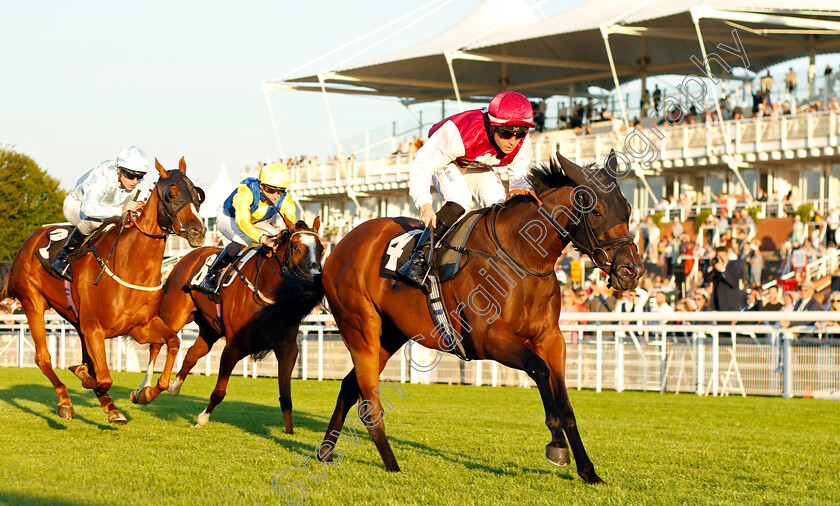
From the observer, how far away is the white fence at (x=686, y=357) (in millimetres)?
10484

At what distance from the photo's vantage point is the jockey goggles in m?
5.48

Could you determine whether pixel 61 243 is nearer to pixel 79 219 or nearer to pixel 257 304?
pixel 79 219

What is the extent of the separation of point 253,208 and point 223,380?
58.8 inches

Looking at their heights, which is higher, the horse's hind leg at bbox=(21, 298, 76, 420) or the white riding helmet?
the white riding helmet

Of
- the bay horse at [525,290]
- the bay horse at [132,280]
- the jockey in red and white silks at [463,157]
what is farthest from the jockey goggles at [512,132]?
the bay horse at [132,280]

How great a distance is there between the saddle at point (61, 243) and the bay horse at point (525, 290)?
2566 millimetres

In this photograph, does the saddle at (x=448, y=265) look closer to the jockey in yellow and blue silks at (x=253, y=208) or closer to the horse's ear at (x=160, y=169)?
the horse's ear at (x=160, y=169)

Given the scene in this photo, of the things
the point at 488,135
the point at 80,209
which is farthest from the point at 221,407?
the point at 488,135

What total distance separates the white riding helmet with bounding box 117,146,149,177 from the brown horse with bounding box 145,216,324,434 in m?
1.08

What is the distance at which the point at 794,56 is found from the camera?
28.8 meters

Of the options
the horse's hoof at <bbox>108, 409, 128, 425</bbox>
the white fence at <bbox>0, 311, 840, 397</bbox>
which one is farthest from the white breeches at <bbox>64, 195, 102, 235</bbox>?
the white fence at <bbox>0, 311, 840, 397</bbox>

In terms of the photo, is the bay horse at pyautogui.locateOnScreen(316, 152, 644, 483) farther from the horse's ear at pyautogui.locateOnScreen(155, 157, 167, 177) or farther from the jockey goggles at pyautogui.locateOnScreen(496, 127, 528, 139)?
the horse's ear at pyautogui.locateOnScreen(155, 157, 167, 177)

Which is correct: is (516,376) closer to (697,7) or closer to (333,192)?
(697,7)

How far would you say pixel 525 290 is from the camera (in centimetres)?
501
